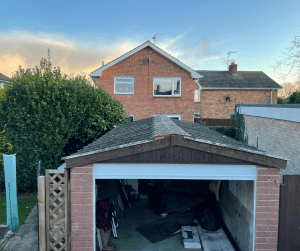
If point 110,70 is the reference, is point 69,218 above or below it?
below

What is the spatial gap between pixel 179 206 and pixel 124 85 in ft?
40.3

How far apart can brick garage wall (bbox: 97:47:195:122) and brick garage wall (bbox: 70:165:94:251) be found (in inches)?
543

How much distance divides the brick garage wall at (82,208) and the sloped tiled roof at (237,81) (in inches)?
892

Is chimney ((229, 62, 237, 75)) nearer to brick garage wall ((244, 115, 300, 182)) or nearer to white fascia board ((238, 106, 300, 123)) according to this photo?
white fascia board ((238, 106, 300, 123))

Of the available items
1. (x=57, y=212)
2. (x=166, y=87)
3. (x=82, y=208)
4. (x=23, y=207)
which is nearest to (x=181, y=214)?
(x=82, y=208)

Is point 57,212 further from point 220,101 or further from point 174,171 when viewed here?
point 220,101

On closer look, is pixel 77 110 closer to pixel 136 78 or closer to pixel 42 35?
pixel 42 35

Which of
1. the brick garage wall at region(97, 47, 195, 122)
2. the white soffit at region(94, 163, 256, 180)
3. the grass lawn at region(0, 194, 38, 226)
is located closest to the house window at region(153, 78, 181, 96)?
the brick garage wall at region(97, 47, 195, 122)

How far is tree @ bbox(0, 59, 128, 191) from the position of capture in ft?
30.7

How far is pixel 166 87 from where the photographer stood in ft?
61.8

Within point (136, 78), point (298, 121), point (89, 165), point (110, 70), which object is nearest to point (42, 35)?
point (110, 70)

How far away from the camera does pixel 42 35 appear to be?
14.6 meters

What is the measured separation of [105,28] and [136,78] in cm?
476

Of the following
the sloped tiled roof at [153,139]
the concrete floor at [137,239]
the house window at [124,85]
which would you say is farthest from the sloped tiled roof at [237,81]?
the sloped tiled roof at [153,139]
